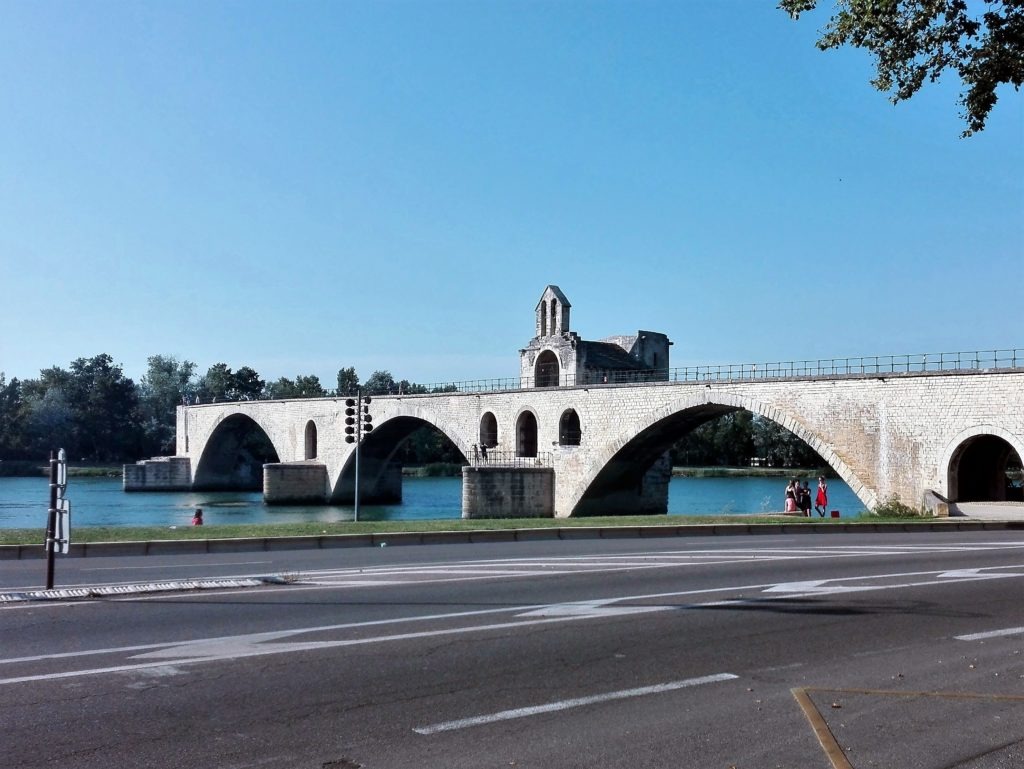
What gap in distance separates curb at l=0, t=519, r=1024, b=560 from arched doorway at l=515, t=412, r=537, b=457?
31141 mm

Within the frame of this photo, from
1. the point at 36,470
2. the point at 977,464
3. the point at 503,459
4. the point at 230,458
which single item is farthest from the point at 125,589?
the point at 36,470

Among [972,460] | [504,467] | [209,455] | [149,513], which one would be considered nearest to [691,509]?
[504,467]

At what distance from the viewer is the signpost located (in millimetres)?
10180

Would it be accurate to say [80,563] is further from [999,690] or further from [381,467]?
[381,467]

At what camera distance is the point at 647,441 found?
48.1 meters

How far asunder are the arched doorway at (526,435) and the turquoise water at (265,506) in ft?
16.1

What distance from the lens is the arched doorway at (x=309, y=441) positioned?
74.6 meters

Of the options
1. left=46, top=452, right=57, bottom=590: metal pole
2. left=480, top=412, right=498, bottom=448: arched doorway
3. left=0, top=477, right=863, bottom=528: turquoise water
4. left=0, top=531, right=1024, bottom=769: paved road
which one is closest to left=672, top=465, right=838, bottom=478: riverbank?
left=0, top=477, right=863, bottom=528: turquoise water

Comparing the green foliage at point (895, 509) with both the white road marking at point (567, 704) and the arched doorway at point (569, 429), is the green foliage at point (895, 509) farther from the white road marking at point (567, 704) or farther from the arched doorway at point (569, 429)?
the white road marking at point (567, 704)

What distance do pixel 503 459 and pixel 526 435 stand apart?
1834 mm

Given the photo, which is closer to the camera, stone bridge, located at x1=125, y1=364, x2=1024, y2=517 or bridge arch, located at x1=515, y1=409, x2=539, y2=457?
stone bridge, located at x1=125, y1=364, x2=1024, y2=517

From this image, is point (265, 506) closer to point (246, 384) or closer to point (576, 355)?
point (576, 355)

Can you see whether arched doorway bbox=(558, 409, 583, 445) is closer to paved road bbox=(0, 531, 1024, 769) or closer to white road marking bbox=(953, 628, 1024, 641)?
paved road bbox=(0, 531, 1024, 769)

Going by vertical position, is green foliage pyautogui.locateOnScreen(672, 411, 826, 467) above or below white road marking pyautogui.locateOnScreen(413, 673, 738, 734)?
above
